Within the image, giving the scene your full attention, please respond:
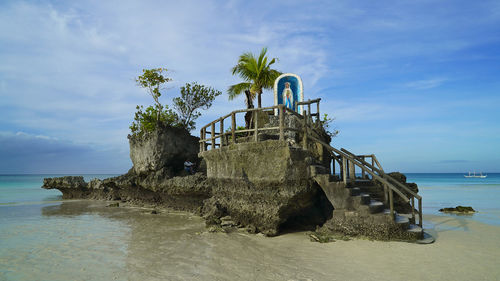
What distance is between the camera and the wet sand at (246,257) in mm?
5848

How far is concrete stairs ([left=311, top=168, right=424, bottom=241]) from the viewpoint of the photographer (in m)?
7.81

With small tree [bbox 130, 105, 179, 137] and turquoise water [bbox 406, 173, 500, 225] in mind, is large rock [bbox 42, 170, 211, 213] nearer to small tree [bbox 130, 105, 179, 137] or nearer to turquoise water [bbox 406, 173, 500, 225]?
small tree [bbox 130, 105, 179, 137]

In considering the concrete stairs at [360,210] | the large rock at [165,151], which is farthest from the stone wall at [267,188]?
the large rock at [165,151]

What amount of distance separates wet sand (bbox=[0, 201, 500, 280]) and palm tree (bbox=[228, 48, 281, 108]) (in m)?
12.6

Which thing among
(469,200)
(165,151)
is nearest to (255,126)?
(165,151)

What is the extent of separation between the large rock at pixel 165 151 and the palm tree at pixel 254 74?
17.0ft

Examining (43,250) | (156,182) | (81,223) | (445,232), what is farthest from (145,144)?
(445,232)

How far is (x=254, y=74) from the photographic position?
1992 cm

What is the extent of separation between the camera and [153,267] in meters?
6.43

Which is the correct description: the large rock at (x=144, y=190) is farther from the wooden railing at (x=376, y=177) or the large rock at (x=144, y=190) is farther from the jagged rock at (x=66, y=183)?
the wooden railing at (x=376, y=177)

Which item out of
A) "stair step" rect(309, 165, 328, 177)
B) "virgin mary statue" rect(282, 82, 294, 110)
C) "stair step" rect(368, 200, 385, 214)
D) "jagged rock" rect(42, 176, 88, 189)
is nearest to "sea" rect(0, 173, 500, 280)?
"stair step" rect(309, 165, 328, 177)

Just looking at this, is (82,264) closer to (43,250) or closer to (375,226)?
(43,250)

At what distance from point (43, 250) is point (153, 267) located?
422cm

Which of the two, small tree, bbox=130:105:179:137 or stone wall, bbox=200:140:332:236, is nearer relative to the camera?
stone wall, bbox=200:140:332:236
